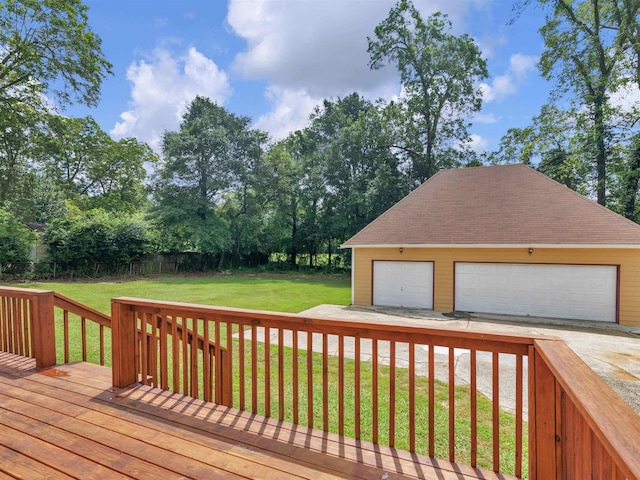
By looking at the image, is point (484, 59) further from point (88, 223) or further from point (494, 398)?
point (88, 223)

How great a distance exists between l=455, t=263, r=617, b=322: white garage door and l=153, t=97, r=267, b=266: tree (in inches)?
585

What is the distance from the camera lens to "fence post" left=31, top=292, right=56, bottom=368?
315 cm

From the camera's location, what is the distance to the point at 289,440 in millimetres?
2035

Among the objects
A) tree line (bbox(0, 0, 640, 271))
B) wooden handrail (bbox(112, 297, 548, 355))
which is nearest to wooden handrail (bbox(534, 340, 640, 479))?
wooden handrail (bbox(112, 297, 548, 355))

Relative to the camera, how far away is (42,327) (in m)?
3.16

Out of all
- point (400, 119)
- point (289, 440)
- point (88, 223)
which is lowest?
point (289, 440)

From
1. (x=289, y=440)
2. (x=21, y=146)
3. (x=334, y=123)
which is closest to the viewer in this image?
(x=289, y=440)

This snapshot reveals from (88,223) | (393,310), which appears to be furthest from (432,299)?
(88,223)

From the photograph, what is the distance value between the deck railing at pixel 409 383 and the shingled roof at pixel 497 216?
5113mm

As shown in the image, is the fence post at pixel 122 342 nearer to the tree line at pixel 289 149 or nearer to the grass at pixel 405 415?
the grass at pixel 405 415

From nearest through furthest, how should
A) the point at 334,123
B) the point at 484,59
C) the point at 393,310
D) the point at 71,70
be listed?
the point at 393,310 < the point at 71,70 < the point at 484,59 < the point at 334,123

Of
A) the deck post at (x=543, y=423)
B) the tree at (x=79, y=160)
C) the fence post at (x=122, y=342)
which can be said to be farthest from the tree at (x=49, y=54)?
the deck post at (x=543, y=423)

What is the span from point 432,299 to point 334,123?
642 inches

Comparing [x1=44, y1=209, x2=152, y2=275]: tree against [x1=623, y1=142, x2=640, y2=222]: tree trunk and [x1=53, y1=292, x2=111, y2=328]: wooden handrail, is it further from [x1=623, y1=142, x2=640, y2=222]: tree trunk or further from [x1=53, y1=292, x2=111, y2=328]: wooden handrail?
[x1=623, y1=142, x2=640, y2=222]: tree trunk
